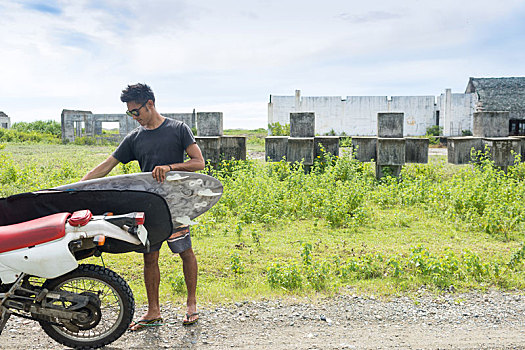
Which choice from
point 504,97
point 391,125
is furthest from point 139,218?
point 504,97

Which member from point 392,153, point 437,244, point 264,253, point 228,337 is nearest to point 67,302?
point 228,337

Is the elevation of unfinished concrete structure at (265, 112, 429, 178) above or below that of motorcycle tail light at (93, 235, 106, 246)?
above

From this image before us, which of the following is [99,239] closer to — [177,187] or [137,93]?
[177,187]

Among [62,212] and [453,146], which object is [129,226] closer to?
[62,212]

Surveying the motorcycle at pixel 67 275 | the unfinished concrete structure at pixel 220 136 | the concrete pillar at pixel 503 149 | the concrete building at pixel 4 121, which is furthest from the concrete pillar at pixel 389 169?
the concrete building at pixel 4 121

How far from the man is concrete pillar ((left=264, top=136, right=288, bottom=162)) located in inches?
304

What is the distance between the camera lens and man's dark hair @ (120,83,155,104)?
4094 mm

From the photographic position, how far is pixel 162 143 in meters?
4.17

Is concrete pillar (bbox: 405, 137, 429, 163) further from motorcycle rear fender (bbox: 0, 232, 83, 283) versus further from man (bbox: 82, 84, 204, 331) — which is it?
motorcycle rear fender (bbox: 0, 232, 83, 283)

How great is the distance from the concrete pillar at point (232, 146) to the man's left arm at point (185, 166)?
25.1 ft

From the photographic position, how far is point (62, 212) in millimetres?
3725

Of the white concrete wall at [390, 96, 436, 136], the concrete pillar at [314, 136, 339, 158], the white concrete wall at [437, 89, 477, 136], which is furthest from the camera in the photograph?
the white concrete wall at [390, 96, 436, 136]

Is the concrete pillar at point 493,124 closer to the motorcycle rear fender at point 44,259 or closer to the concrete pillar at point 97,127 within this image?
the motorcycle rear fender at point 44,259

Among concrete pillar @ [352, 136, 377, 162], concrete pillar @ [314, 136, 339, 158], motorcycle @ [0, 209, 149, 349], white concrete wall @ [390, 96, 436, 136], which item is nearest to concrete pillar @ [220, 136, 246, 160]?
concrete pillar @ [314, 136, 339, 158]
